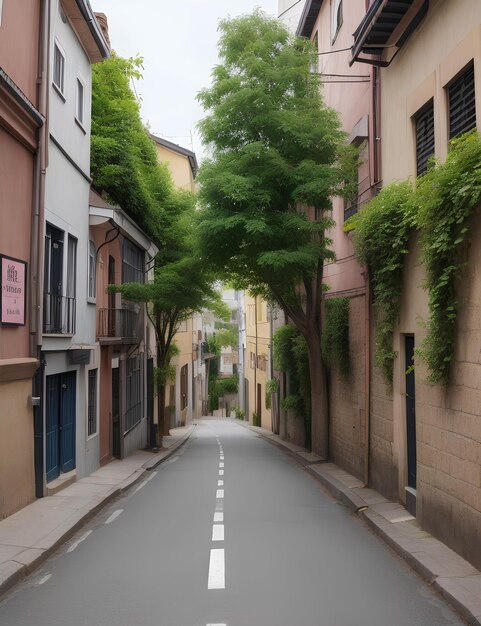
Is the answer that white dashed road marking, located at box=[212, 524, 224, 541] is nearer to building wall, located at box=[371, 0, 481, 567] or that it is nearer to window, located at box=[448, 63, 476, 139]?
building wall, located at box=[371, 0, 481, 567]

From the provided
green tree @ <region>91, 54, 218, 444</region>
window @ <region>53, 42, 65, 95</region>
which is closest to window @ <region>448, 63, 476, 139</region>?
window @ <region>53, 42, 65, 95</region>

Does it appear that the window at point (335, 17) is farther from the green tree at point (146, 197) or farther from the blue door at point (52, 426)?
the blue door at point (52, 426)

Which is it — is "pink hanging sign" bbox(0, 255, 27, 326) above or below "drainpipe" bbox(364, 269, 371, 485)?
above

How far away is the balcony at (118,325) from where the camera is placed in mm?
16797

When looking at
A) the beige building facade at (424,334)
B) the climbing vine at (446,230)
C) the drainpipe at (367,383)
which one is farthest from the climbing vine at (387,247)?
the climbing vine at (446,230)

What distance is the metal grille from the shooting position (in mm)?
20827

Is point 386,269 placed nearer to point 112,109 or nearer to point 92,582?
point 92,582

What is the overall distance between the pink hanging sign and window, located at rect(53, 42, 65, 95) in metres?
4.36

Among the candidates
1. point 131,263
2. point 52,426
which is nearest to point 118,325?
point 131,263

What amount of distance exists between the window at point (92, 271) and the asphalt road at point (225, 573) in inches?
229

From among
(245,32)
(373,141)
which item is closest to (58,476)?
(373,141)

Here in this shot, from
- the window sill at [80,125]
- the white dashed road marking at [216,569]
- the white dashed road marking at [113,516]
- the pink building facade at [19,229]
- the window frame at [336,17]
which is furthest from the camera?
the window frame at [336,17]

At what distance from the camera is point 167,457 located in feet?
70.8

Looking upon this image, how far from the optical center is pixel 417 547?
313 inches
